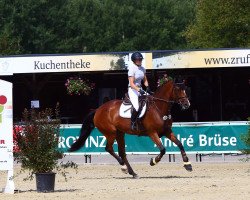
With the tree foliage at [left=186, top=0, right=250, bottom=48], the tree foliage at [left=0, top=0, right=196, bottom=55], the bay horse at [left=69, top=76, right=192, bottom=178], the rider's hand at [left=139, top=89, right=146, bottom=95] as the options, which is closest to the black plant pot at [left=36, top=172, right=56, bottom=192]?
the bay horse at [left=69, top=76, right=192, bottom=178]

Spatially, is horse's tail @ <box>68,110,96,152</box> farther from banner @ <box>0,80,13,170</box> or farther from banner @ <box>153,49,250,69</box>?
banner @ <box>153,49,250,69</box>

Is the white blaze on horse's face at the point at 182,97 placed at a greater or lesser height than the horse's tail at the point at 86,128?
greater

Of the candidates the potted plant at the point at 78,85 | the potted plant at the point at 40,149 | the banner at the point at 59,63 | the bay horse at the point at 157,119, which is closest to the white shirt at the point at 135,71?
the bay horse at the point at 157,119

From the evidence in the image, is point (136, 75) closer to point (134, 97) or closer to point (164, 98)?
point (134, 97)

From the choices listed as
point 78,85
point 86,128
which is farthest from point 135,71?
point 78,85

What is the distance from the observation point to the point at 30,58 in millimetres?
36031

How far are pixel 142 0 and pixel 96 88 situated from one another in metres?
47.4

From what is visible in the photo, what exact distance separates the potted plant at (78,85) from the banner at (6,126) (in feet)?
63.9

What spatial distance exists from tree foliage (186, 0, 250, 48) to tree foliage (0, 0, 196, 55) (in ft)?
67.1

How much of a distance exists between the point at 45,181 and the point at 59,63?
18975 millimetres

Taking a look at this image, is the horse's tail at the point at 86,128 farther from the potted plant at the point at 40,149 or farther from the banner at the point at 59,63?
the banner at the point at 59,63

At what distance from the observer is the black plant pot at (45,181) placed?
56.2 feet

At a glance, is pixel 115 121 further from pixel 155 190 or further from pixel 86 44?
pixel 86 44

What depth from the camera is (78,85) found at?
36.8m
